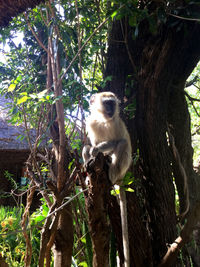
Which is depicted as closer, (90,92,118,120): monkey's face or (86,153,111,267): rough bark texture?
(86,153,111,267): rough bark texture

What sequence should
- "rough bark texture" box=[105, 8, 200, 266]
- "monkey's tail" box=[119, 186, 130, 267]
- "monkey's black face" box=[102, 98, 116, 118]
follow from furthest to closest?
"monkey's black face" box=[102, 98, 116, 118] → "rough bark texture" box=[105, 8, 200, 266] → "monkey's tail" box=[119, 186, 130, 267]

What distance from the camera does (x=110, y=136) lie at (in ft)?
11.7

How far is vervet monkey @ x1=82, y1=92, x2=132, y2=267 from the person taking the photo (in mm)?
3154

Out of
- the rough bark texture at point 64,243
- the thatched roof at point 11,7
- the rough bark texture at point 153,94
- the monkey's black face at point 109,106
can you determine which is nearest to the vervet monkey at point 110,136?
→ the monkey's black face at point 109,106

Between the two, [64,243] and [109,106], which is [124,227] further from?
[109,106]

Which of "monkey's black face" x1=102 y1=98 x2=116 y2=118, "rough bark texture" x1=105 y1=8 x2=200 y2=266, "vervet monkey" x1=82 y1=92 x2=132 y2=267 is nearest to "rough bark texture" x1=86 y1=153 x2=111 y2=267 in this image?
"vervet monkey" x1=82 y1=92 x2=132 y2=267

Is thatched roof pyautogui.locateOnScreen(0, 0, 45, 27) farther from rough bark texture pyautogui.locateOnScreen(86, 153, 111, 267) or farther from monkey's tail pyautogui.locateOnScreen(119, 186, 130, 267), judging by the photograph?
monkey's tail pyautogui.locateOnScreen(119, 186, 130, 267)

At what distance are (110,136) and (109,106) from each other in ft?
1.43

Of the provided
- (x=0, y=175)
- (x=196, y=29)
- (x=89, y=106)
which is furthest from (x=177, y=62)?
(x=0, y=175)

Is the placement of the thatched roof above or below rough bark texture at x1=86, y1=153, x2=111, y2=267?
above

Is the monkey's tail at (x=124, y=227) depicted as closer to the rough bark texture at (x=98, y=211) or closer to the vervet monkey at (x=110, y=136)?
the vervet monkey at (x=110, y=136)

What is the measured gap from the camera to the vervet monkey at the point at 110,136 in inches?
124

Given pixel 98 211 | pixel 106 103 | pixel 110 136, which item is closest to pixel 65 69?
pixel 106 103

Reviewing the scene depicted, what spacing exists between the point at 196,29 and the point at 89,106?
6.08ft
